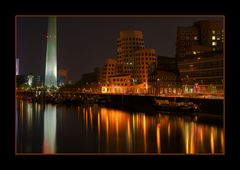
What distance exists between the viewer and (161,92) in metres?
20.0

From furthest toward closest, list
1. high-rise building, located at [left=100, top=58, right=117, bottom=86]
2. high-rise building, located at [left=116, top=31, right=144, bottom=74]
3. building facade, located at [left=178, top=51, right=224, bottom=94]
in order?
high-rise building, located at [left=100, top=58, right=117, bottom=86] → building facade, located at [left=178, top=51, right=224, bottom=94] → high-rise building, located at [left=116, top=31, right=144, bottom=74]

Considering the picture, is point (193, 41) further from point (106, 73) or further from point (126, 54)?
point (126, 54)

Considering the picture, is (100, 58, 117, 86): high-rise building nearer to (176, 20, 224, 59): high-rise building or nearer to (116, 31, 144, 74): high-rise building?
(116, 31, 144, 74): high-rise building

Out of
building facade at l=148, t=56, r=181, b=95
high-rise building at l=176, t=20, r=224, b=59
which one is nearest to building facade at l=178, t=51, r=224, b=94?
building facade at l=148, t=56, r=181, b=95

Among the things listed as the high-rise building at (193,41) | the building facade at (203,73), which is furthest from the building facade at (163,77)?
the building facade at (203,73)

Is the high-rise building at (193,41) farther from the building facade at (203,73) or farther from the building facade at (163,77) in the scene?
the building facade at (203,73)

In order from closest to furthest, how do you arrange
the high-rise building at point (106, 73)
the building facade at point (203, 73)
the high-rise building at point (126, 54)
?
the high-rise building at point (126, 54) → the building facade at point (203, 73) → the high-rise building at point (106, 73)

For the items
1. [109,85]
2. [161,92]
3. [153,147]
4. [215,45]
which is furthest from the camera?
[109,85]

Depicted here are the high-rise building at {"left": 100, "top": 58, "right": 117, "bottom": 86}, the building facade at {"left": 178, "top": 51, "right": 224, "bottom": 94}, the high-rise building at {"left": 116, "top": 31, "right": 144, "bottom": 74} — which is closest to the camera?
the high-rise building at {"left": 116, "top": 31, "right": 144, "bottom": 74}

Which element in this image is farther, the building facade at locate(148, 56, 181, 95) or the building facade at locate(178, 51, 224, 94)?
the building facade at locate(148, 56, 181, 95)
